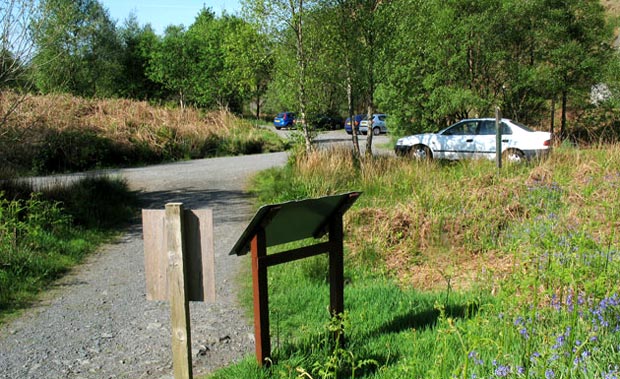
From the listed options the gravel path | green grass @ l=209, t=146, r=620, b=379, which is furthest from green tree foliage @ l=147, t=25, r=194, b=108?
the gravel path

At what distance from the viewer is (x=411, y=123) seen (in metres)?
23.3

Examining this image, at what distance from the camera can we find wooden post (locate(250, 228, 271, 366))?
13.1 ft

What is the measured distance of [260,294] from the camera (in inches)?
159

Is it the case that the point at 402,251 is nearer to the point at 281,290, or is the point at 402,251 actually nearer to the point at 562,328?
the point at 281,290

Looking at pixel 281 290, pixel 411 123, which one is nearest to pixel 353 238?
pixel 281 290

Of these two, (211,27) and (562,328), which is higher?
(211,27)

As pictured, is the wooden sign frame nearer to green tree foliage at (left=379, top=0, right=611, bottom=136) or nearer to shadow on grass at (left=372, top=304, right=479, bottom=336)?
shadow on grass at (left=372, top=304, right=479, bottom=336)

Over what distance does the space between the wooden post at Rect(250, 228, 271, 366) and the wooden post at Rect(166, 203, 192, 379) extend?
583mm

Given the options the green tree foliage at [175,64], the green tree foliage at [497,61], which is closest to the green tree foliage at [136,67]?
the green tree foliage at [175,64]

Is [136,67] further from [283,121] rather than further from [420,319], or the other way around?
[420,319]

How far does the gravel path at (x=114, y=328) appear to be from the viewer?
15.2 feet

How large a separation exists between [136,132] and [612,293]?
2016 centimetres

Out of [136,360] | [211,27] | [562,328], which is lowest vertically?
[136,360]

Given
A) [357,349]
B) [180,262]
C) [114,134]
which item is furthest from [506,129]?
[180,262]
